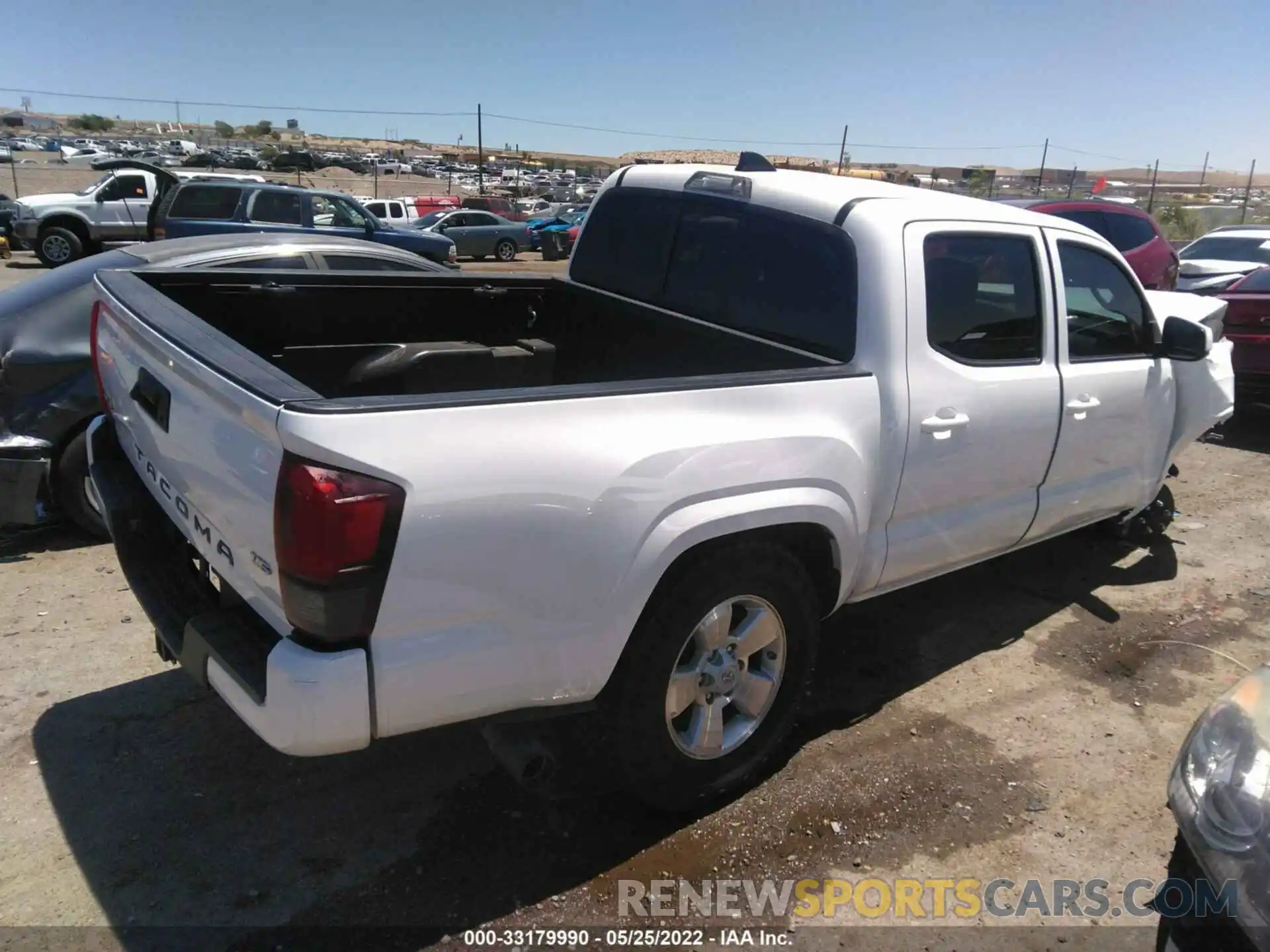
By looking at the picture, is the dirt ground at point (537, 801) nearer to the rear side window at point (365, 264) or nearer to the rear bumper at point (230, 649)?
the rear bumper at point (230, 649)

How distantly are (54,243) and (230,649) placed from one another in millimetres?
19273

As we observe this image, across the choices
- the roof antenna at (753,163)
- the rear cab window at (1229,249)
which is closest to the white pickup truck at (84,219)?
the roof antenna at (753,163)

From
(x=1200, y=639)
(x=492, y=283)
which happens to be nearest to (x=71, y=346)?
(x=492, y=283)

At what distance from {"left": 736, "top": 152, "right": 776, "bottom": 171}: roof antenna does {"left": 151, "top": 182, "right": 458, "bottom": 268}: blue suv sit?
36.1 feet

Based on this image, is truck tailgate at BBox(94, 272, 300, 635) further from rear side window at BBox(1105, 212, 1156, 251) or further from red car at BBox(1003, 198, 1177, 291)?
rear side window at BBox(1105, 212, 1156, 251)

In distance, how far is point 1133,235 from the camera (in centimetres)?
1140

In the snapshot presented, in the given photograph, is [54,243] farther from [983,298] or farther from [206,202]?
[983,298]

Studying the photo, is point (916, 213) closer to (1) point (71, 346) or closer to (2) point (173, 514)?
(2) point (173, 514)

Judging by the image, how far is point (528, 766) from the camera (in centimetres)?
265

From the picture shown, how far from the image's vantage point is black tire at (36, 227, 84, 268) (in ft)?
58.3

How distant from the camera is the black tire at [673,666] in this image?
268 cm

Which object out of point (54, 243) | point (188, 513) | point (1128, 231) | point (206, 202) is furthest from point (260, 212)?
point (188, 513)

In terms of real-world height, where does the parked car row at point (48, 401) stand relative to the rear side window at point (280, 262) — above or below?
below

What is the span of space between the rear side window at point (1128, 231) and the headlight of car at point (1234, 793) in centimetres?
1062
